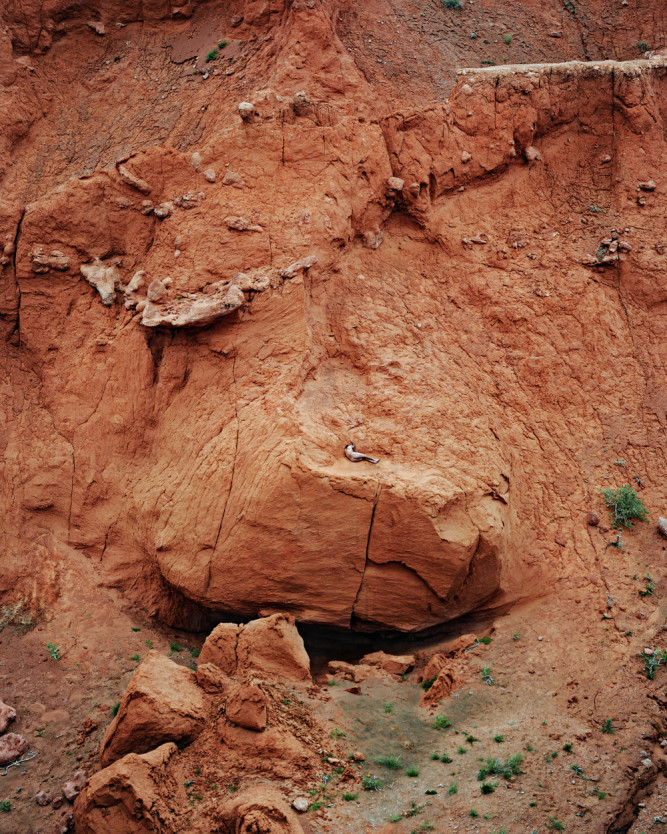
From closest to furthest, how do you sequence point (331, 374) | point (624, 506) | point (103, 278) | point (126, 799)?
point (126, 799) → point (624, 506) → point (331, 374) → point (103, 278)

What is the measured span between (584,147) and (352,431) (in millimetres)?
6546

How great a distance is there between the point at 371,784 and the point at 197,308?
617 cm

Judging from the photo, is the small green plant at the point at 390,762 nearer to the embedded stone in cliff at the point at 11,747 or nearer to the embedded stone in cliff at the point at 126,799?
the embedded stone in cliff at the point at 126,799

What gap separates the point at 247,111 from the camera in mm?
10453

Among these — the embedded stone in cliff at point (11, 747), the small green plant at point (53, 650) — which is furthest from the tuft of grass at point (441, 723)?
the small green plant at point (53, 650)

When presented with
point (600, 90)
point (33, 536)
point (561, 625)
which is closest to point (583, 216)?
point (600, 90)

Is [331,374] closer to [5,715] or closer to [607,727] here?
[607,727]

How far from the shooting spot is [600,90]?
11594 mm

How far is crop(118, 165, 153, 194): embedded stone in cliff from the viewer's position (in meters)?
10.6

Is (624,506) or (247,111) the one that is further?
(247,111)

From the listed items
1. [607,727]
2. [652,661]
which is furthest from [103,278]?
[652,661]

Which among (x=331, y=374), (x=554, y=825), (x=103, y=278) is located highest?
(x=103, y=278)

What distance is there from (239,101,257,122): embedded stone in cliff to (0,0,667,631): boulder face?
37mm

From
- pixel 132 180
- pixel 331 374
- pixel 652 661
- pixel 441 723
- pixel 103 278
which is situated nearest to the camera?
pixel 441 723
